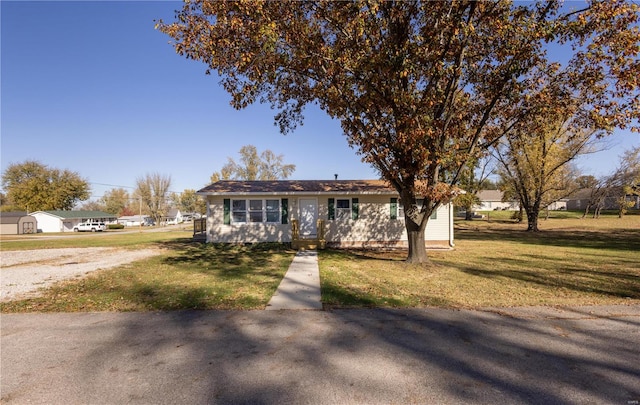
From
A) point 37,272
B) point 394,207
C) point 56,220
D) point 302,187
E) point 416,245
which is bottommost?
point 37,272

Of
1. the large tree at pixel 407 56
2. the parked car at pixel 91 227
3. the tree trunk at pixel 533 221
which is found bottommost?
the parked car at pixel 91 227

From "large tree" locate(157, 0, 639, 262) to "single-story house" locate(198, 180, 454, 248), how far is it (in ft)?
18.2

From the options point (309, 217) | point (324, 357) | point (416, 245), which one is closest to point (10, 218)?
point (309, 217)

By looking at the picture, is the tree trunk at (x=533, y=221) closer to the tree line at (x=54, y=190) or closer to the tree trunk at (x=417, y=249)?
the tree trunk at (x=417, y=249)

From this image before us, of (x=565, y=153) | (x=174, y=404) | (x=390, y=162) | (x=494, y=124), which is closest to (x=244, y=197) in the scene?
(x=390, y=162)

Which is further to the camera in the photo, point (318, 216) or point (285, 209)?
point (285, 209)

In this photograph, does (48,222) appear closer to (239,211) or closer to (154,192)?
(154,192)

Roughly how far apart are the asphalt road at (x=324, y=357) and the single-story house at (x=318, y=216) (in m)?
10.0

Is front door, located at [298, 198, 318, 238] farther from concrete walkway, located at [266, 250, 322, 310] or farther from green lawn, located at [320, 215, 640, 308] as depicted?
concrete walkway, located at [266, 250, 322, 310]

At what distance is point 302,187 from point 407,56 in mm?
9787

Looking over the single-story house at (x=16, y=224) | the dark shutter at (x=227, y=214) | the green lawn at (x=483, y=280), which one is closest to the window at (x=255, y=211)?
the dark shutter at (x=227, y=214)

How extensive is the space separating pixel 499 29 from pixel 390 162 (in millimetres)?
4247

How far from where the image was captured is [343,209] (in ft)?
51.2

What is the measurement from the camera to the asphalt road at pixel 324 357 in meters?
3.00
